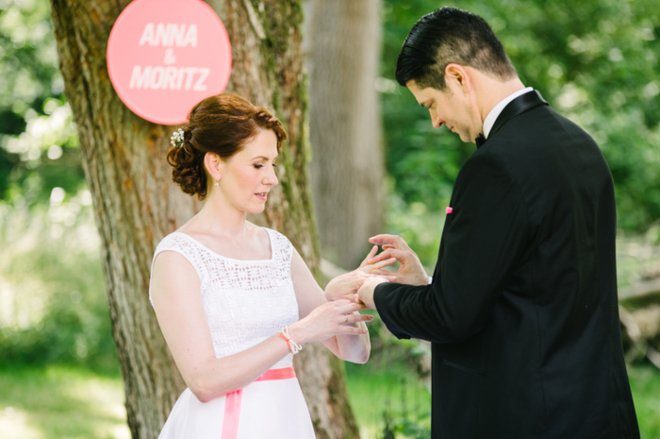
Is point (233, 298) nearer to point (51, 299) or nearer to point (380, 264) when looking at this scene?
point (380, 264)

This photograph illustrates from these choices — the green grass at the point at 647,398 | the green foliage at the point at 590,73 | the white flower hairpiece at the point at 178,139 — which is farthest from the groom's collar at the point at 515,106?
the green foliage at the point at 590,73

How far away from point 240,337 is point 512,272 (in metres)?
0.91

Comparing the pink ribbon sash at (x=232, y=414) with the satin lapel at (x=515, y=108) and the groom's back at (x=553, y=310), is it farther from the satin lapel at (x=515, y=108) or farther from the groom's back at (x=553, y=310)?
the satin lapel at (x=515, y=108)

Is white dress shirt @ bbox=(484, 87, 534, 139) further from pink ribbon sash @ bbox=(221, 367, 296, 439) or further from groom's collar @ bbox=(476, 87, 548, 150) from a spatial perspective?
pink ribbon sash @ bbox=(221, 367, 296, 439)

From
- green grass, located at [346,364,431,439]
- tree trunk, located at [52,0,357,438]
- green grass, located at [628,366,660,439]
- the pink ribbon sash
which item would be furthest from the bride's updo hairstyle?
green grass, located at [628,366,660,439]

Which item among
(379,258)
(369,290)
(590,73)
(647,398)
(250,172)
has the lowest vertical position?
(647,398)

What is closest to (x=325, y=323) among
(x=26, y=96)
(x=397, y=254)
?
(x=397, y=254)

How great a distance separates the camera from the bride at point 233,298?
2.75m

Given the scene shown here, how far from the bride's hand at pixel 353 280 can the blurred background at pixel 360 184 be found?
1.41 m

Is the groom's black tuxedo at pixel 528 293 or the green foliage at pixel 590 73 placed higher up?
the green foliage at pixel 590 73

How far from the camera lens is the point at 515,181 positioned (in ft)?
8.08

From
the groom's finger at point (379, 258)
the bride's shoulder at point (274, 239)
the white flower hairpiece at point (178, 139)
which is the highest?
the white flower hairpiece at point (178, 139)

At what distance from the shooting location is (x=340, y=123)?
1034 cm

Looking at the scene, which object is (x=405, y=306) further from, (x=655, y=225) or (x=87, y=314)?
(x=655, y=225)
